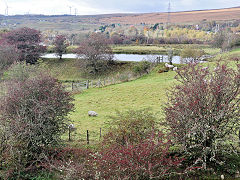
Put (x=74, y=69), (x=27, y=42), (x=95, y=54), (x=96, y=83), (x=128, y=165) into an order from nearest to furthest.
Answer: (x=128, y=165), (x=96, y=83), (x=95, y=54), (x=74, y=69), (x=27, y=42)

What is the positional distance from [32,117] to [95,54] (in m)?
36.4

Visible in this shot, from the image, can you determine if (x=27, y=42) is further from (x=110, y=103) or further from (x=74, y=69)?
(x=110, y=103)

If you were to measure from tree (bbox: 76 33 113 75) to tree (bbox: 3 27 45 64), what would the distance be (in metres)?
11.5

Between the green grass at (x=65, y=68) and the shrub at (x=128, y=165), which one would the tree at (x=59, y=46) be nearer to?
the green grass at (x=65, y=68)

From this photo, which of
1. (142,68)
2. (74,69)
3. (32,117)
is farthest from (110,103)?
(74,69)

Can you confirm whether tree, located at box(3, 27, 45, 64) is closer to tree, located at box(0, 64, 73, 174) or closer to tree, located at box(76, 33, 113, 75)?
tree, located at box(76, 33, 113, 75)

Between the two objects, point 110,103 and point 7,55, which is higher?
point 7,55

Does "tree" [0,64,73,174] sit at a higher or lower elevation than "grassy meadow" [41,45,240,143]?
higher

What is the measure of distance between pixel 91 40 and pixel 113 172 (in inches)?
1635

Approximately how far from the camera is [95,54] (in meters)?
45.2

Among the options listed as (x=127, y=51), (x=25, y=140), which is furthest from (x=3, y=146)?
(x=127, y=51)

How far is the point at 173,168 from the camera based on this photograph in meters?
8.51

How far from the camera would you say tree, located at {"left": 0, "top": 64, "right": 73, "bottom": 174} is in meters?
8.90

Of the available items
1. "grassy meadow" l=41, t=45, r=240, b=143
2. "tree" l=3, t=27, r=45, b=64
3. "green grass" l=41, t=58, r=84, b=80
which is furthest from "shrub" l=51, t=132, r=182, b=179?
"tree" l=3, t=27, r=45, b=64
